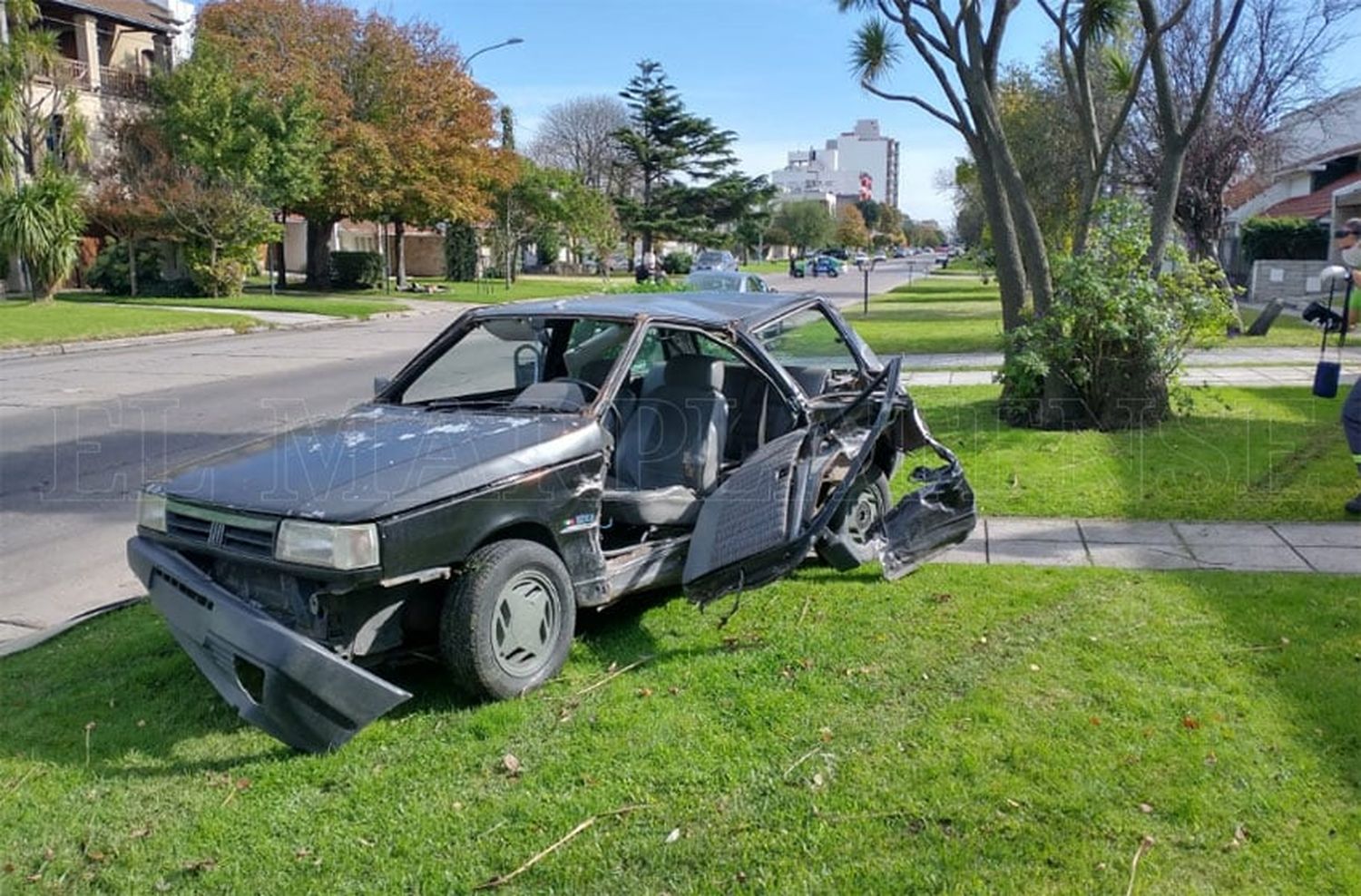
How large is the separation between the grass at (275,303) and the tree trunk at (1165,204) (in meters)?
21.3

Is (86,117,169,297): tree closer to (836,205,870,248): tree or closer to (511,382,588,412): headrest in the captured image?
(511,382,588,412): headrest

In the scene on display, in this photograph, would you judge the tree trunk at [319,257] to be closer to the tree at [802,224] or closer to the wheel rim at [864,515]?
the wheel rim at [864,515]

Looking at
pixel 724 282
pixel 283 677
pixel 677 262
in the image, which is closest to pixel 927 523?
pixel 283 677

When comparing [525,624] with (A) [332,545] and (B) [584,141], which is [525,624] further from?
(B) [584,141]

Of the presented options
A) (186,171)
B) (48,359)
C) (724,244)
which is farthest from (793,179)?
(48,359)

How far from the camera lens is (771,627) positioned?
5.11 meters

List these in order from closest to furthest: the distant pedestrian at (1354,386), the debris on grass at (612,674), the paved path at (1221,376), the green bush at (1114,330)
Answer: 1. the debris on grass at (612,674)
2. the distant pedestrian at (1354,386)
3. the green bush at (1114,330)
4. the paved path at (1221,376)

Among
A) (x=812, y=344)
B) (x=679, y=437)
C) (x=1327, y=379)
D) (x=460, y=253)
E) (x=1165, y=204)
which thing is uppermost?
(x=460, y=253)

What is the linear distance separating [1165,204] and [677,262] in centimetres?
5421

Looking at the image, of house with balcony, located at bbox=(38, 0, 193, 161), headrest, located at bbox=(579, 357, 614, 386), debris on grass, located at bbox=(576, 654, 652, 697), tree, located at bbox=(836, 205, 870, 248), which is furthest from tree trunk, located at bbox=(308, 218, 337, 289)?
tree, located at bbox=(836, 205, 870, 248)

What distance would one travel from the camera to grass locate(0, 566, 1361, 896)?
3.19 metres

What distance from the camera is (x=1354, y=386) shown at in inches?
286

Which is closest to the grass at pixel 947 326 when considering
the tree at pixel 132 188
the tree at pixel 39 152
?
the tree at pixel 132 188

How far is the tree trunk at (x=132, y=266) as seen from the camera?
32.5m
